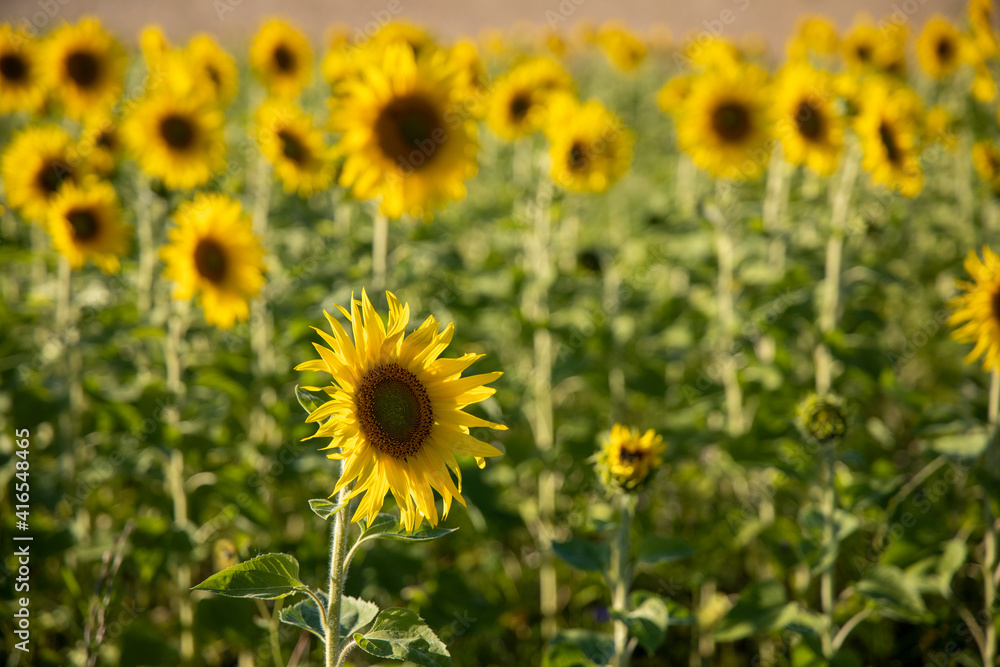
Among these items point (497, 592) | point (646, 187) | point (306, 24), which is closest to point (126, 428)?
point (497, 592)

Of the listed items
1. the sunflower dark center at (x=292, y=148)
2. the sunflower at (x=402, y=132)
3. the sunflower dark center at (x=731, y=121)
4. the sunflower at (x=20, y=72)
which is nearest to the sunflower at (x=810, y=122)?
the sunflower dark center at (x=731, y=121)

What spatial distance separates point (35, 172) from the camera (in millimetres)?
3535

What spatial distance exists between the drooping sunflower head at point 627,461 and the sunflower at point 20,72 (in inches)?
170

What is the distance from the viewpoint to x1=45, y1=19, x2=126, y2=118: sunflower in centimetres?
425

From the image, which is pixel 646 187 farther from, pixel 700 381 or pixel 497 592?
pixel 497 592

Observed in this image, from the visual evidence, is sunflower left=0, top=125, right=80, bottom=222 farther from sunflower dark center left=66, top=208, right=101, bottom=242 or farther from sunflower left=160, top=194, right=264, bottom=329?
sunflower left=160, top=194, right=264, bottom=329

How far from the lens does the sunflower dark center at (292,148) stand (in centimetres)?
371

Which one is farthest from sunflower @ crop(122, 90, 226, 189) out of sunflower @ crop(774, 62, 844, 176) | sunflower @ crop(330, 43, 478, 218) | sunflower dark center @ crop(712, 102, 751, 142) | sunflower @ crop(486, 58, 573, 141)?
sunflower @ crop(774, 62, 844, 176)

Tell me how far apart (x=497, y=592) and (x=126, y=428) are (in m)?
1.96

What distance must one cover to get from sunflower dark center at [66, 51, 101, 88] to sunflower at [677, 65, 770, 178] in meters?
3.76

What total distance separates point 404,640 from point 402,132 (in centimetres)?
205

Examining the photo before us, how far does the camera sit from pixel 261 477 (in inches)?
115

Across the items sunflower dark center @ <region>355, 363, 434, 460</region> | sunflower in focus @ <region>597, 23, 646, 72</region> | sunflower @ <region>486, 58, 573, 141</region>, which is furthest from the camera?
sunflower in focus @ <region>597, 23, 646, 72</region>

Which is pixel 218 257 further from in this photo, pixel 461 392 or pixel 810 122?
pixel 810 122
